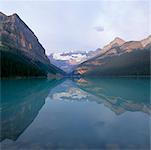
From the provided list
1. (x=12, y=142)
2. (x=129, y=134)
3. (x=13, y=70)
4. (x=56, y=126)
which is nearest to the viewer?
(x=12, y=142)

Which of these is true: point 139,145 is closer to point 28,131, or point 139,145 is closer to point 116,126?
point 116,126

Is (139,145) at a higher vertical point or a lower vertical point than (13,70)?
lower

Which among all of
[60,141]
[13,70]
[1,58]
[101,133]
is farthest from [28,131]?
[1,58]

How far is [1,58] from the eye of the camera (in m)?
181

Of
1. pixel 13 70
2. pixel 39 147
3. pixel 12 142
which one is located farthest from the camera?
pixel 13 70

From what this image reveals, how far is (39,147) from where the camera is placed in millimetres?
15336

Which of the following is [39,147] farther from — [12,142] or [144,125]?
[144,125]

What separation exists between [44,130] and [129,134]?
272 inches

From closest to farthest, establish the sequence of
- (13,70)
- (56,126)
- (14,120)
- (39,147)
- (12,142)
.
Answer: (39,147) < (12,142) < (56,126) < (14,120) < (13,70)

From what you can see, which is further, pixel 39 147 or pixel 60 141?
pixel 60 141

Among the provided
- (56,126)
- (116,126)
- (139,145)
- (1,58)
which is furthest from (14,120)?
(1,58)

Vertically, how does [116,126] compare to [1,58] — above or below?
below

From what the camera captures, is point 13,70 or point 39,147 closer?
point 39,147

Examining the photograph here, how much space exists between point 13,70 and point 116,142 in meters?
161
